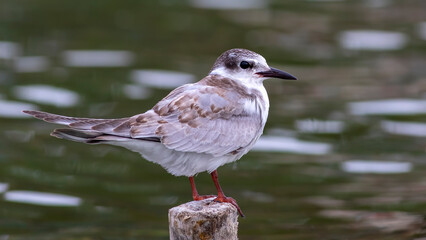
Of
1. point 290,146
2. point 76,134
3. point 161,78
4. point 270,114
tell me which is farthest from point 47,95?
point 76,134

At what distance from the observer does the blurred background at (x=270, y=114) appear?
13297mm

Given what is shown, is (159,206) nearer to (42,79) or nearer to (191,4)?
(42,79)

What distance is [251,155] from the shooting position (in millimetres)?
15727

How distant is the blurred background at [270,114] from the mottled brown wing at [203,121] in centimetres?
447

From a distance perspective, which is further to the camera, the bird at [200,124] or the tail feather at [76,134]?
the bird at [200,124]

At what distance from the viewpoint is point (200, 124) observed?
8055 mm

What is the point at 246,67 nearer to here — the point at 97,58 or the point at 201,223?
the point at 201,223

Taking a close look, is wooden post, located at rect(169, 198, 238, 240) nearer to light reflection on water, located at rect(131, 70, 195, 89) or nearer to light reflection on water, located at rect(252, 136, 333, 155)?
light reflection on water, located at rect(252, 136, 333, 155)

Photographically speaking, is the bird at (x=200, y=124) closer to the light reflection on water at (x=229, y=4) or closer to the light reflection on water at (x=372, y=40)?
the light reflection on water at (x=372, y=40)

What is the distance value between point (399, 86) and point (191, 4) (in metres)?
7.42

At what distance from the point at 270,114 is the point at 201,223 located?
1008cm

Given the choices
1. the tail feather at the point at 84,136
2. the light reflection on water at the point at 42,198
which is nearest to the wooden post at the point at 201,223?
the tail feather at the point at 84,136

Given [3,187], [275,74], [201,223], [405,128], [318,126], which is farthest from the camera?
[318,126]

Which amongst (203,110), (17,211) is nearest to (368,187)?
(17,211)
